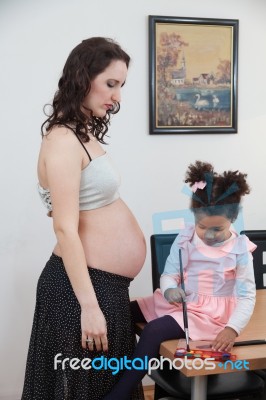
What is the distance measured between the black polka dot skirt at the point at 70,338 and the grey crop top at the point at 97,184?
0.19m

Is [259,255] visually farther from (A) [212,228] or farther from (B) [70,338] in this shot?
(B) [70,338]

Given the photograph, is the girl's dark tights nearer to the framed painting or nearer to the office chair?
the office chair

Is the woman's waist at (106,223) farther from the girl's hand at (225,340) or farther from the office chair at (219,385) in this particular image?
the office chair at (219,385)

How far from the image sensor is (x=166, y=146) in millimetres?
2928

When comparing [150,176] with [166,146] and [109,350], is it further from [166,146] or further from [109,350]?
[109,350]

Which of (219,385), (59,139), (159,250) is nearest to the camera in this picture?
(59,139)

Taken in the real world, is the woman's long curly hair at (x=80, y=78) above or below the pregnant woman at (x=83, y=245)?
above

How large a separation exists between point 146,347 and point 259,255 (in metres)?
0.84

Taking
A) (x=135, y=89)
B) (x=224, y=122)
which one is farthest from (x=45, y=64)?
(x=224, y=122)

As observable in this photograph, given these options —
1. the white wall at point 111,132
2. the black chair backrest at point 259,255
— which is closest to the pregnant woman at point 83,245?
the black chair backrest at point 259,255

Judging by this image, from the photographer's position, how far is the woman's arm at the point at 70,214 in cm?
150

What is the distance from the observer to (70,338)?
1.62 m

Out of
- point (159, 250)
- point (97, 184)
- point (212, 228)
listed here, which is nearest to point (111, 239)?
point (97, 184)

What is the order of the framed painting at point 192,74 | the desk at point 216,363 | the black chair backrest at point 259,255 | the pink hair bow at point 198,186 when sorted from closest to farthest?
the desk at point 216,363 → the pink hair bow at point 198,186 → the black chair backrest at point 259,255 → the framed painting at point 192,74
